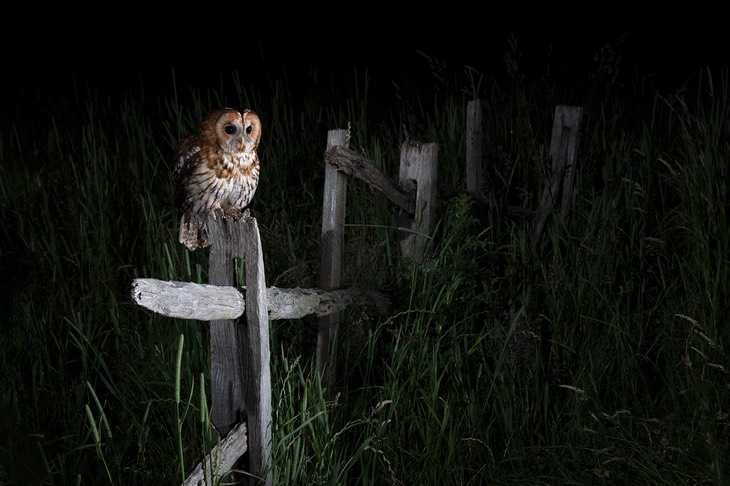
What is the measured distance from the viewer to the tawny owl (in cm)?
295

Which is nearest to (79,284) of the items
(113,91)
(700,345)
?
(700,345)

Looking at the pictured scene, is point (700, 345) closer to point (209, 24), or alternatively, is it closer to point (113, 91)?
point (113, 91)

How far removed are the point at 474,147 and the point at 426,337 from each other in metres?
1.65

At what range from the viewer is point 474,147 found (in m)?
4.33

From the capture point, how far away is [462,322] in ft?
10.9

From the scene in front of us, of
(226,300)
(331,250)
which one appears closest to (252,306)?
(226,300)

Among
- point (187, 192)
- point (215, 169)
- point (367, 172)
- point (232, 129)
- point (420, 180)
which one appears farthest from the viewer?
point (420, 180)

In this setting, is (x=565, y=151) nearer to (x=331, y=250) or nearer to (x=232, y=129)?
(x=331, y=250)

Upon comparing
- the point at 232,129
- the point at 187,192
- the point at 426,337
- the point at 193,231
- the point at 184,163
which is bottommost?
the point at 426,337

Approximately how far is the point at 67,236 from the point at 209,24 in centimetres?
756

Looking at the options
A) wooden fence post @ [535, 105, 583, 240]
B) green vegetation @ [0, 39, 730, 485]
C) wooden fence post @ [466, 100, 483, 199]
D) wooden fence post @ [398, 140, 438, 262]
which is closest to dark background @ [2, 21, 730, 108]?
wooden fence post @ [535, 105, 583, 240]

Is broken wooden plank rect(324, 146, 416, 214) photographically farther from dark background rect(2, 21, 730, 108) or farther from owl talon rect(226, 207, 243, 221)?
dark background rect(2, 21, 730, 108)

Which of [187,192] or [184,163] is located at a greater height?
[184,163]

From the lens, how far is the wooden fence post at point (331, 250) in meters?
3.20
